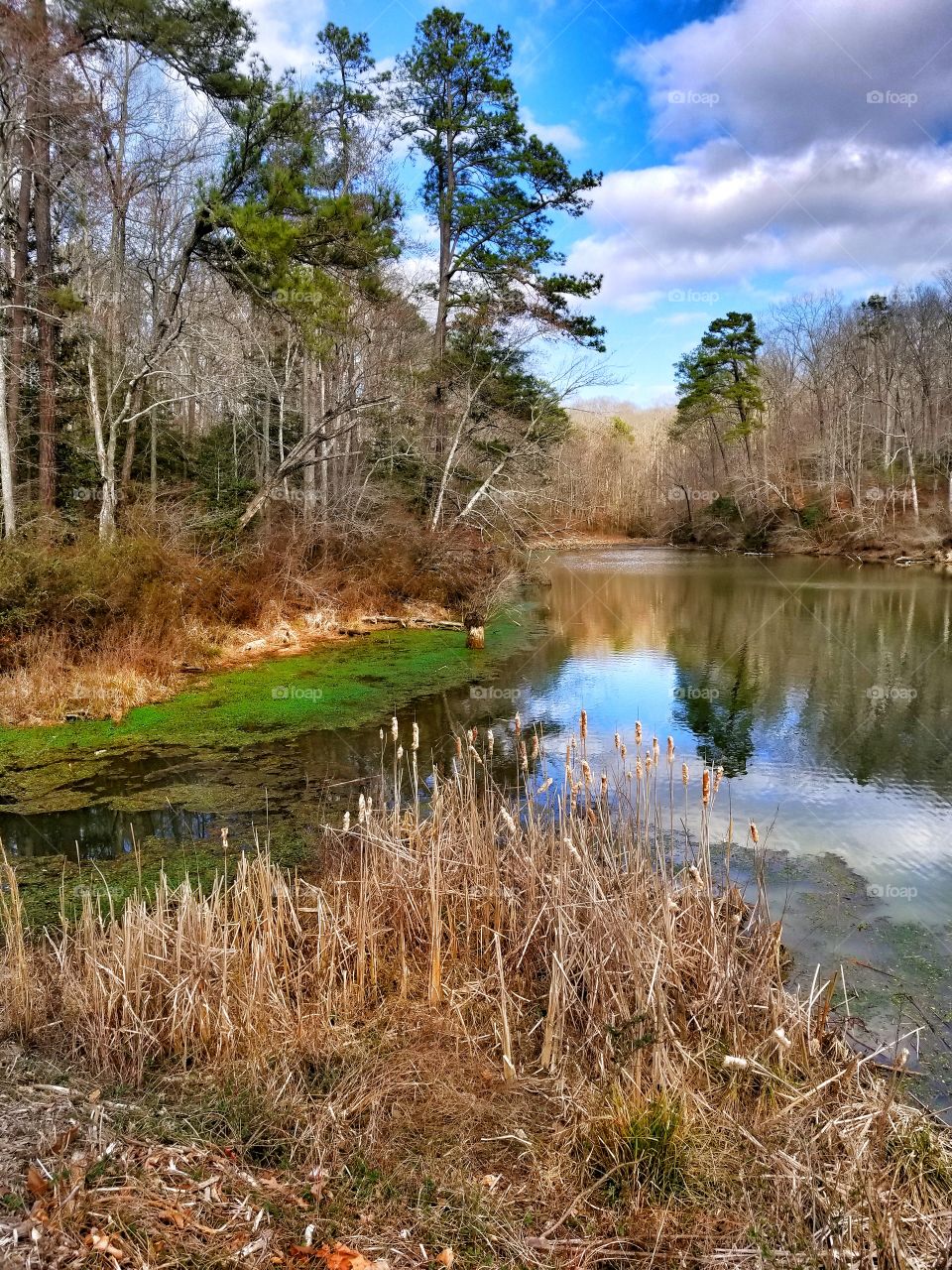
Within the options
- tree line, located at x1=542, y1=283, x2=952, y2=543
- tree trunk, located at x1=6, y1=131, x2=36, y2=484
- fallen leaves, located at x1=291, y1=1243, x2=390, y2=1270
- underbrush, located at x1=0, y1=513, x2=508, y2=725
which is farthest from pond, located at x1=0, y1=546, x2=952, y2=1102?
tree line, located at x1=542, y1=283, x2=952, y2=543

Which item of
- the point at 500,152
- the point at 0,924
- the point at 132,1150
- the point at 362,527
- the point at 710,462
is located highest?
the point at 500,152

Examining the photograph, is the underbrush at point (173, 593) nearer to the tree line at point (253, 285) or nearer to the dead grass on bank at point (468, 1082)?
the tree line at point (253, 285)

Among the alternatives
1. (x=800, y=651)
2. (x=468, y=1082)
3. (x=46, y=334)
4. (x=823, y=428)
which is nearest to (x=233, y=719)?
(x=468, y=1082)

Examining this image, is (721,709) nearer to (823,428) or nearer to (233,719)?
(233,719)

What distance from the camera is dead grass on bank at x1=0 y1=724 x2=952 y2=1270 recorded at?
219 cm

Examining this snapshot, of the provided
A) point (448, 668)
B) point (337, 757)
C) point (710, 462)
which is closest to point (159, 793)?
point (337, 757)

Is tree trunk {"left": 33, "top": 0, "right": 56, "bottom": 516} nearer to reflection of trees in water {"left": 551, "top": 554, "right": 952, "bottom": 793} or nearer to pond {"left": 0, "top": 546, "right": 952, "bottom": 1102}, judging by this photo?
pond {"left": 0, "top": 546, "right": 952, "bottom": 1102}

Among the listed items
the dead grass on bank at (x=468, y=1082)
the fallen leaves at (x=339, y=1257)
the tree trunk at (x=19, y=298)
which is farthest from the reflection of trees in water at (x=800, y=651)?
the tree trunk at (x=19, y=298)

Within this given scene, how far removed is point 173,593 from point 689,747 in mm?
7720

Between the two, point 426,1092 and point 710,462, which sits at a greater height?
point 710,462

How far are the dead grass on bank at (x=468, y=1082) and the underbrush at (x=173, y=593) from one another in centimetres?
638

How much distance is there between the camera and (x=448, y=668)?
12.7m

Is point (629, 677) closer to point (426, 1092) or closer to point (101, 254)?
point (426, 1092)

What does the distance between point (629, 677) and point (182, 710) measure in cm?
685
